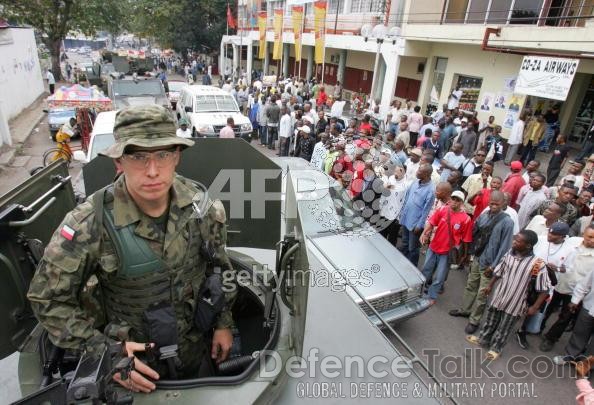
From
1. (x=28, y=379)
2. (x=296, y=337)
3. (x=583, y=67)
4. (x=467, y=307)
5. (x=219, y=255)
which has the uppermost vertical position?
(x=583, y=67)

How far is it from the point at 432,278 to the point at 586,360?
1870mm

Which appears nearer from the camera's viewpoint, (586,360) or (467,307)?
(586,360)

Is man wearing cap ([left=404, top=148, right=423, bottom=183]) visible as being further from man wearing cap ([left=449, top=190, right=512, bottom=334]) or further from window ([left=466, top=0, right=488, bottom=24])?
window ([left=466, top=0, right=488, bottom=24])

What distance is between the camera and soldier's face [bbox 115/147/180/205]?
1.73 m

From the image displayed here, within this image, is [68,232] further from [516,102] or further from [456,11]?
[456,11]

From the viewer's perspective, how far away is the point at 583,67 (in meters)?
10.0

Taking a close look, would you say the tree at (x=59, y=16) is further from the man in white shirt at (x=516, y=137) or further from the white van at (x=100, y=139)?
the man in white shirt at (x=516, y=137)

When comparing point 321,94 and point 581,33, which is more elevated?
point 581,33

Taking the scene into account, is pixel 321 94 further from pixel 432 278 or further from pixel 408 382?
pixel 408 382

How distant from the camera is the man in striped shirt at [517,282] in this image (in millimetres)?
3744

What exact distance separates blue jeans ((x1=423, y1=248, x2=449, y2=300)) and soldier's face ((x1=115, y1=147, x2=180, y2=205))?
13.6 ft

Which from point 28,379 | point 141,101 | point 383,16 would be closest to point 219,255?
point 28,379

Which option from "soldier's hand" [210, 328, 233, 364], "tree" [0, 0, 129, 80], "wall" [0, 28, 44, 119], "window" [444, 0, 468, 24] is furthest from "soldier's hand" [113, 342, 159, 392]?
"tree" [0, 0, 129, 80]

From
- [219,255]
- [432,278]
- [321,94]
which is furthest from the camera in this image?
[321,94]
